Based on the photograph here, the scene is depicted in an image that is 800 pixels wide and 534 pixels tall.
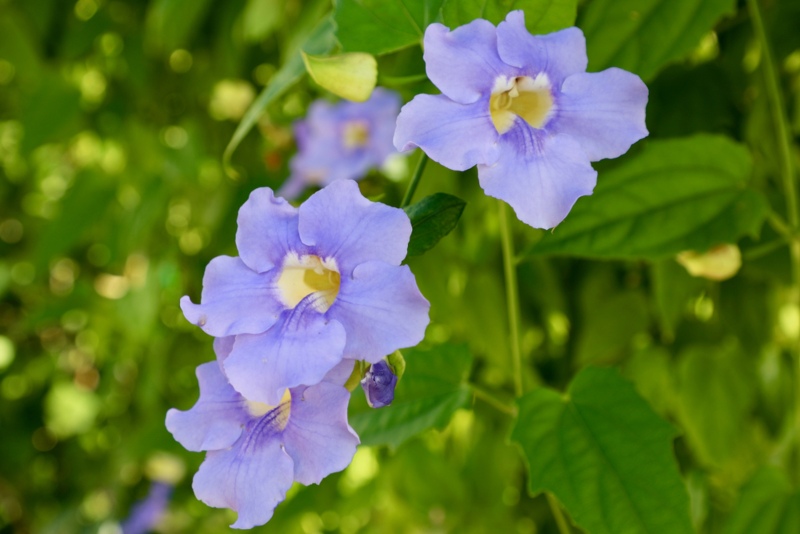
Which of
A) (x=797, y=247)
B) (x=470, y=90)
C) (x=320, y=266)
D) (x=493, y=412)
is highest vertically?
(x=470, y=90)

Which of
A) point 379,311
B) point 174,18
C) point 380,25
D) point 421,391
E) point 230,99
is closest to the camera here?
point 379,311

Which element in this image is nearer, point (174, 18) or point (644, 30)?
point (644, 30)

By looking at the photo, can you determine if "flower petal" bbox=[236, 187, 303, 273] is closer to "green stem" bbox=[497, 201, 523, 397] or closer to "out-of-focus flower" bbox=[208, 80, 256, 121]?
"green stem" bbox=[497, 201, 523, 397]

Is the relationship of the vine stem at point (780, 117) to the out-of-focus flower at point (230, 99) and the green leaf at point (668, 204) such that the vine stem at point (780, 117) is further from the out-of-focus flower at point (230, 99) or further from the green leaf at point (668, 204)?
the out-of-focus flower at point (230, 99)

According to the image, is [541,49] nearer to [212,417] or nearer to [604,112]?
[604,112]

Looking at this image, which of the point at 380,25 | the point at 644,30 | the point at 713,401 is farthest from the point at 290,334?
the point at 713,401

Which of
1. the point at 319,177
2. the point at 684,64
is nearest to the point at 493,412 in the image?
the point at 319,177

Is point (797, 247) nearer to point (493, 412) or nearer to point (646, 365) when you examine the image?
point (646, 365)
